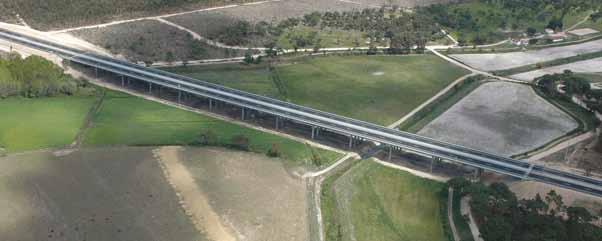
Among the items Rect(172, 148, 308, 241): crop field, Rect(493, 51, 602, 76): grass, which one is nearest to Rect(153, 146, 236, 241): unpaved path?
Rect(172, 148, 308, 241): crop field

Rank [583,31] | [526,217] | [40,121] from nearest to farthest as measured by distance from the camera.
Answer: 1. [526,217]
2. [40,121]
3. [583,31]

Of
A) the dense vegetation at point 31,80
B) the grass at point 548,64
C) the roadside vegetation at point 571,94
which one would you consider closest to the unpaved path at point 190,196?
the dense vegetation at point 31,80

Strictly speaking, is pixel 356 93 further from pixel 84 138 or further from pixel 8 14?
pixel 8 14

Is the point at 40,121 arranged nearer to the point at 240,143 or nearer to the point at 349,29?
the point at 240,143

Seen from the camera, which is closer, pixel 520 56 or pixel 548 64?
pixel 548 64

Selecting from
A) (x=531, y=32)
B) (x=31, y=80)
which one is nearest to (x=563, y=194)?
(x=31, y=80)

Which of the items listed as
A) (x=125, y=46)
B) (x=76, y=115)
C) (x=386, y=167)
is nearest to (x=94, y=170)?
(x=76, y=115)

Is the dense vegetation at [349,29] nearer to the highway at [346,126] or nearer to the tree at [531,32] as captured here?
the tree at [531,32]
